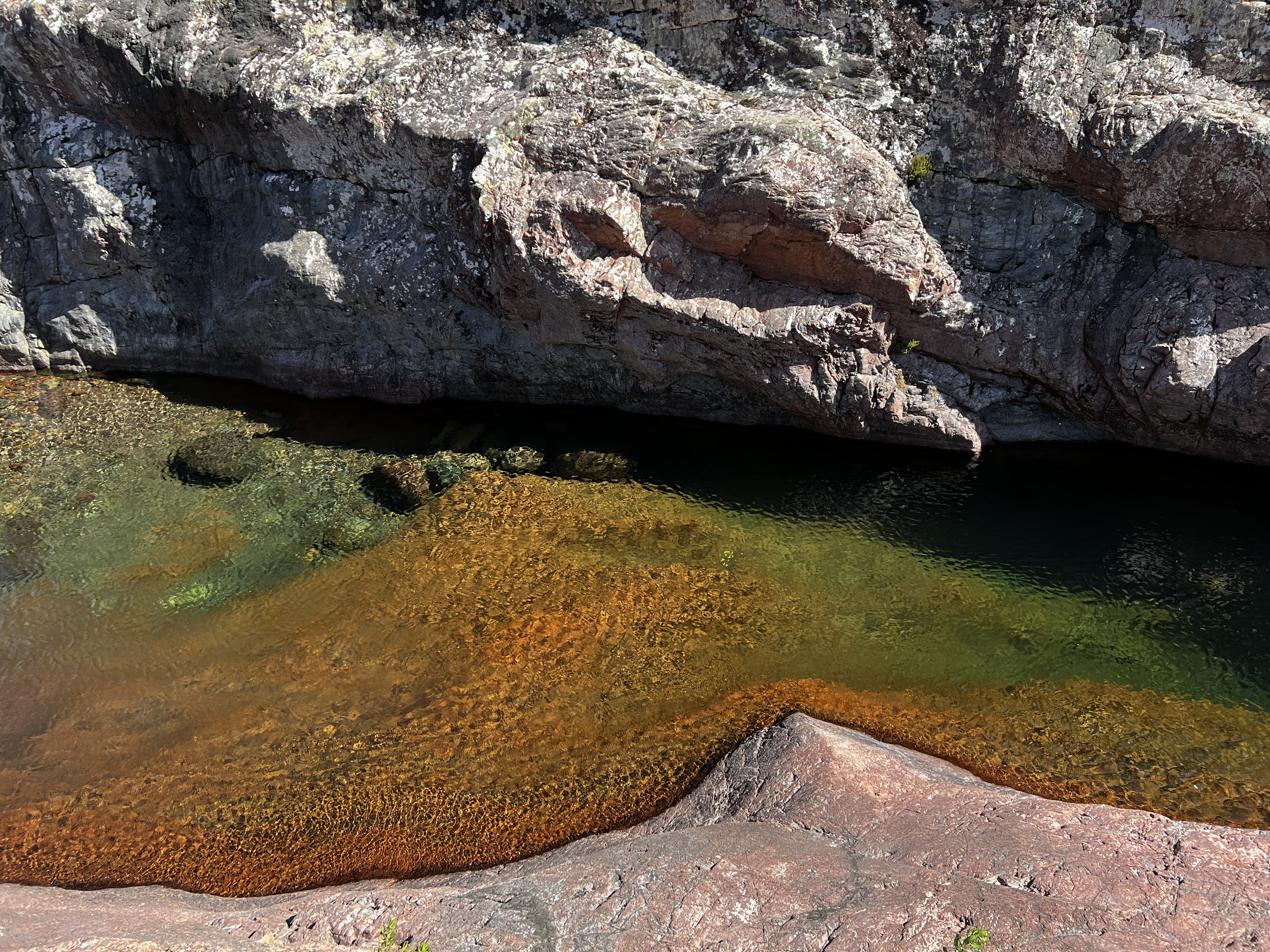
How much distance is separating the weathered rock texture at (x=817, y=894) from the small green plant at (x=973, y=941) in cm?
5

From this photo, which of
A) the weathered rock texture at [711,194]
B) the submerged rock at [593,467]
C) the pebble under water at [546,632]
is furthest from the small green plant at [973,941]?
the weathered rock texture at [711,194]

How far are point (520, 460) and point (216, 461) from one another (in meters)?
3.88

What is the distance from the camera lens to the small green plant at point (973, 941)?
4117 mm

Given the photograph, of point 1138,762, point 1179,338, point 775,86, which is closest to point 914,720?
point 1138,762

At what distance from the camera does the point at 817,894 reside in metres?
4.63

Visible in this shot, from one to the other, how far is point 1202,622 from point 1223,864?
395 centimetres

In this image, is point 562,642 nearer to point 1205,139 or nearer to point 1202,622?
point 1202,622

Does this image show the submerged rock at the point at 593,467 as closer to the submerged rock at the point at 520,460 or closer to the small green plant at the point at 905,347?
the submerged rock at the point at 520,460

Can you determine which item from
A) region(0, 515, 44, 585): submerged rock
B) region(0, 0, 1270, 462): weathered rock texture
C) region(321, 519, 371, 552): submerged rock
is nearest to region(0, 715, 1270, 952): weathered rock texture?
region(321, 519, 371, 552): submerged rock

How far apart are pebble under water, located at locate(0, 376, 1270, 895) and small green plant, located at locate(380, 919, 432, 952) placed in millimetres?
1267

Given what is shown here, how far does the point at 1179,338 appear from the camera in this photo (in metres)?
9.19

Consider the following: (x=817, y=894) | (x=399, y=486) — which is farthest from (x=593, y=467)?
(x=817, y=894)

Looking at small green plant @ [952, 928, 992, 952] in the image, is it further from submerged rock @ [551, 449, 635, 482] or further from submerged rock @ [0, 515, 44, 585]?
submerged rock @ [0, 515, 44, 585]

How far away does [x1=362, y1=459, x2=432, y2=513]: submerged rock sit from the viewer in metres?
9.95
